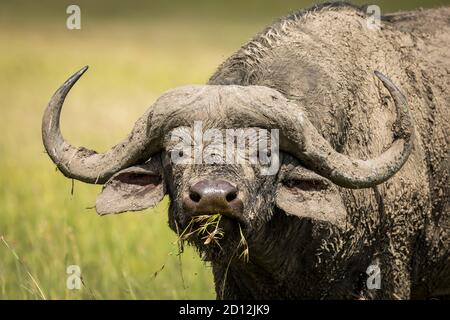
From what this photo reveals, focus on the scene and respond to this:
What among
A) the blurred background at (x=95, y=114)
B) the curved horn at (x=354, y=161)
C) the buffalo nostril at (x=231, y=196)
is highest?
the curved horn at (x=354, y=161)

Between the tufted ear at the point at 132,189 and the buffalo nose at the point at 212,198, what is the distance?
673 mm

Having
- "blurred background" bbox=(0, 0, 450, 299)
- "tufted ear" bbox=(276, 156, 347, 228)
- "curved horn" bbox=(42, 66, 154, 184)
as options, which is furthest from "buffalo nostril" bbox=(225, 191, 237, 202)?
"curved horn" bbox=(42, 66, 154, 184)

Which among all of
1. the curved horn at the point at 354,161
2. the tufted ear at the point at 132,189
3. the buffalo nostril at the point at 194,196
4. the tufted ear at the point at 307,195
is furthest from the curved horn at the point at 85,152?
the curved horn at the point at 354,161

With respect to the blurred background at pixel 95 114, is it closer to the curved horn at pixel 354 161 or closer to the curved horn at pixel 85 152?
the curved horn at pixel 85 152

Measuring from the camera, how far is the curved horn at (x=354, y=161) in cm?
636

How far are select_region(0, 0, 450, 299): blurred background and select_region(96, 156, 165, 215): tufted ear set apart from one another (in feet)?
1.10

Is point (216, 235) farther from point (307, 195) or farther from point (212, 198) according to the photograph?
point (307, 195)

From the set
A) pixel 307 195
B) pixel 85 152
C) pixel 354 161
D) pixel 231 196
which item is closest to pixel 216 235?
pixel 231 196

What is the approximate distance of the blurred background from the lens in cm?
1093

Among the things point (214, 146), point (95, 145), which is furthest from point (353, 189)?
point (95, 145)

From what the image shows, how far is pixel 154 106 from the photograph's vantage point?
21.2 feet

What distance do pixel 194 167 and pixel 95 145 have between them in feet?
40.7

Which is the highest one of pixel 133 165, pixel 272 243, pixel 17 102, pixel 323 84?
pixel 323 84

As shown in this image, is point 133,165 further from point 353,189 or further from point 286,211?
point 353,189
